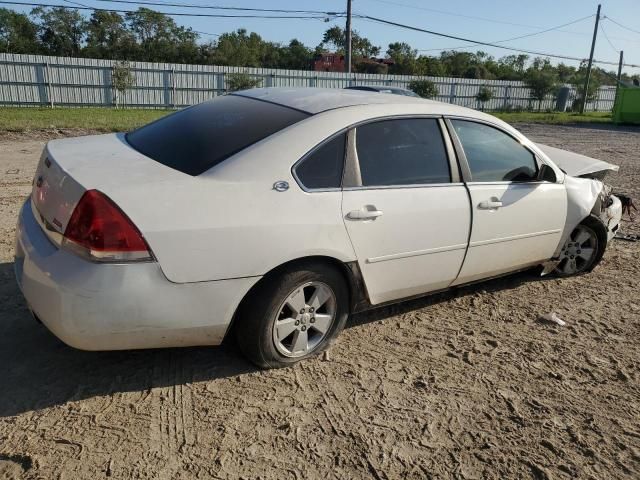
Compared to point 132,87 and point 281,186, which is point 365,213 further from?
point 132,87

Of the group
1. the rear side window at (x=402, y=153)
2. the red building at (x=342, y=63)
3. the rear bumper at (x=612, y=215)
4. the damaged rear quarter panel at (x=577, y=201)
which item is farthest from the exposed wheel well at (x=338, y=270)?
the red building at (x=342, y=63)

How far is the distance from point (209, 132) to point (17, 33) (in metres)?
54.7

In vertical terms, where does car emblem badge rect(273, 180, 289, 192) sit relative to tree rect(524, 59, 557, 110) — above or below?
below

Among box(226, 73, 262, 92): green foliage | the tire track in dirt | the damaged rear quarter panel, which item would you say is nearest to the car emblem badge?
the tire track in dirt

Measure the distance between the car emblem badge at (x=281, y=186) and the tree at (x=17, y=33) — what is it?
2062 inches

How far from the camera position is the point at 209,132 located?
3.28m

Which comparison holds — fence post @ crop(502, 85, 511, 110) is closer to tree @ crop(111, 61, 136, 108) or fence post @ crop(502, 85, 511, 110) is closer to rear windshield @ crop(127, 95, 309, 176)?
tree @ crop(111, 61, 136, 108)

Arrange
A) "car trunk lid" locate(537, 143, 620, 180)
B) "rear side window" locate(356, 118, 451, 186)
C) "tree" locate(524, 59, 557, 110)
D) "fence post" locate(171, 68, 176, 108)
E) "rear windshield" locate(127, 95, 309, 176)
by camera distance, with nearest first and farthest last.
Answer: "rear windshield" locate(127, 95, 309, 176) → "rear side window" locate(356, 118, 451, 186) → "car trunk lid" locate(537, 143, 620, 180) → "fence post" locate(171, 68, 176, 108) → "tree" locate(524, 59, 557, 110)

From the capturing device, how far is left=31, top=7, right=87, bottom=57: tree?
49328 millimetres

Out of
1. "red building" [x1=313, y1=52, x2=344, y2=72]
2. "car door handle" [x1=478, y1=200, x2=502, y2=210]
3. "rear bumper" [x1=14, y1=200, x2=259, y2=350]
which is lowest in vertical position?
"rear bumper" [x1=14, y1=200, x2=259, y2=350]

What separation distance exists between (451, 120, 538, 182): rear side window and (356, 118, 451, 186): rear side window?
0.84ft

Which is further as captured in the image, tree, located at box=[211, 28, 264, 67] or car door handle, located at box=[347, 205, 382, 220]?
tree, located at box=[211, 28, 264, 67]

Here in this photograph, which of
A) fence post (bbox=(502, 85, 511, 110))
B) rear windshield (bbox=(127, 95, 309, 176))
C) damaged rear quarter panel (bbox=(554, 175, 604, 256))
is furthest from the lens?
fence post (bbox=(502, 85, 511, 110))

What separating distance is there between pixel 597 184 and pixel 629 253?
137cm
